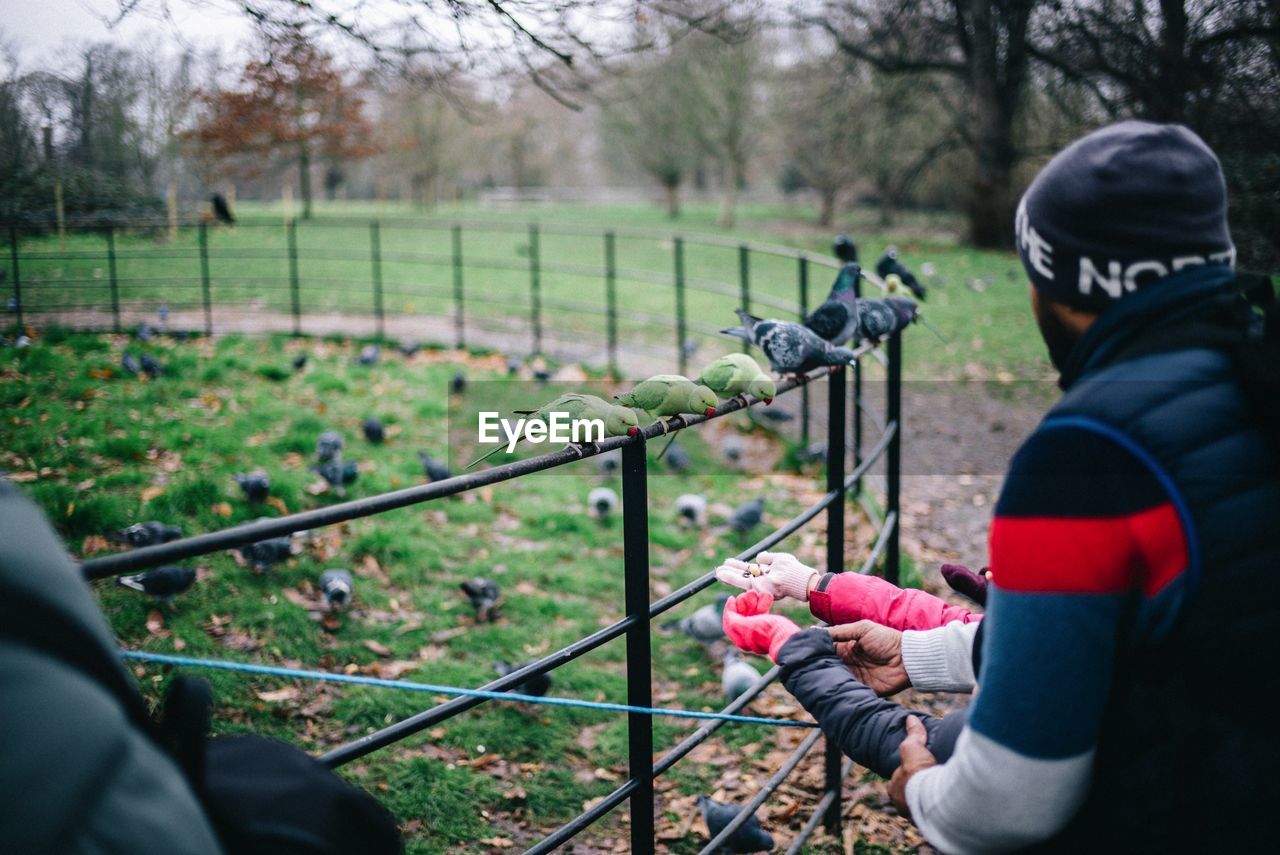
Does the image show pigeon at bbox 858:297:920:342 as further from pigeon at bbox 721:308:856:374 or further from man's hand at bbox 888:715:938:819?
man's hand at bbox 888:715:938:819

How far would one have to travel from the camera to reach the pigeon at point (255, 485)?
4.96 m

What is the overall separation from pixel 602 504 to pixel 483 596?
136 cm

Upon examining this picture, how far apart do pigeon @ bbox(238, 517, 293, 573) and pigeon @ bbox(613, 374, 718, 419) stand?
2.79 metres

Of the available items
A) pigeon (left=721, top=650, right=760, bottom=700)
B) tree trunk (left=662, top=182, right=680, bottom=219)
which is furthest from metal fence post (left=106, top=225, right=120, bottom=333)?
tree trunk (left=662, top=182, right=680, bottom=219)

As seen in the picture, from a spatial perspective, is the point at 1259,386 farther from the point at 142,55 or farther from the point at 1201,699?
the point at 142,55

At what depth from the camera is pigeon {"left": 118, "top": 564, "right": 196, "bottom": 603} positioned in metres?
3.89

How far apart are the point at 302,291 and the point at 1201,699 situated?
47.9 feet

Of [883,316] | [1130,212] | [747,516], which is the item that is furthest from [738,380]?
[747,516]

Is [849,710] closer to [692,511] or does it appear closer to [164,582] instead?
[164,582]

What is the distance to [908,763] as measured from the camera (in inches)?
52.4

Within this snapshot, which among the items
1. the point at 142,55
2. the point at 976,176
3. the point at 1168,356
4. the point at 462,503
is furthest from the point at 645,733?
the point at 976,176

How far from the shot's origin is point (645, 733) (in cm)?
207

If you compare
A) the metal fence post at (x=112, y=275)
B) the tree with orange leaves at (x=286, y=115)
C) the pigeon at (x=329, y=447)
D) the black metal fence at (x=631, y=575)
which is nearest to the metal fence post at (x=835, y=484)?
the black metal fence at (x=631, y=575)

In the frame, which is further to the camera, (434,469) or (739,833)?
(434,469)
